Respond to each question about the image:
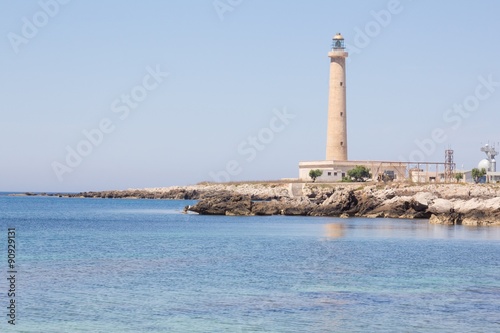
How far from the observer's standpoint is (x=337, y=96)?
317 feet

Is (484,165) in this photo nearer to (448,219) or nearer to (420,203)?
(420,203)

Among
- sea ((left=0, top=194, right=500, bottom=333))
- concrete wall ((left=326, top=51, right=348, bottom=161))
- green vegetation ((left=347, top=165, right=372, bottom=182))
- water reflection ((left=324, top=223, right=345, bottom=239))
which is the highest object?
concrete wall ((left=326, top=51, right=348, bottom=161))

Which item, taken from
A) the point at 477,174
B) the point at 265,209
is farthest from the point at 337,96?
the point at 265,209

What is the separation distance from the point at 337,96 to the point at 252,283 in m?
76.0

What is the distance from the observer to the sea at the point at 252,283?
16.6 metres

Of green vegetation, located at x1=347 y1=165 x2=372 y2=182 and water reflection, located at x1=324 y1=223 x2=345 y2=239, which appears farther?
green vegetation, located at x1=347 y1=165 x2=372 y2=182

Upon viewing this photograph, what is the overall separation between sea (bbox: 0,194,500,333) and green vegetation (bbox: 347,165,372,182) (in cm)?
5616

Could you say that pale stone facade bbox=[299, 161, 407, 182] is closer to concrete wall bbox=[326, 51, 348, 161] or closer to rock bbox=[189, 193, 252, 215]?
concrete wall bbox=[326, 51, 348, 161]

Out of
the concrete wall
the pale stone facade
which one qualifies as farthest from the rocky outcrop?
the pale stone facade

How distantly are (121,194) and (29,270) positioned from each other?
372ft

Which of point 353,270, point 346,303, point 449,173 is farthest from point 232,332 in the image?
point 449,173

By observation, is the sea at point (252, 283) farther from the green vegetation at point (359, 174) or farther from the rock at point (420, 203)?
the green vegetation at point (359, 174)

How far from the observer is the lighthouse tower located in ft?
316

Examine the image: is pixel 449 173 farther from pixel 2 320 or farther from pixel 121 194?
pixel 2 320
